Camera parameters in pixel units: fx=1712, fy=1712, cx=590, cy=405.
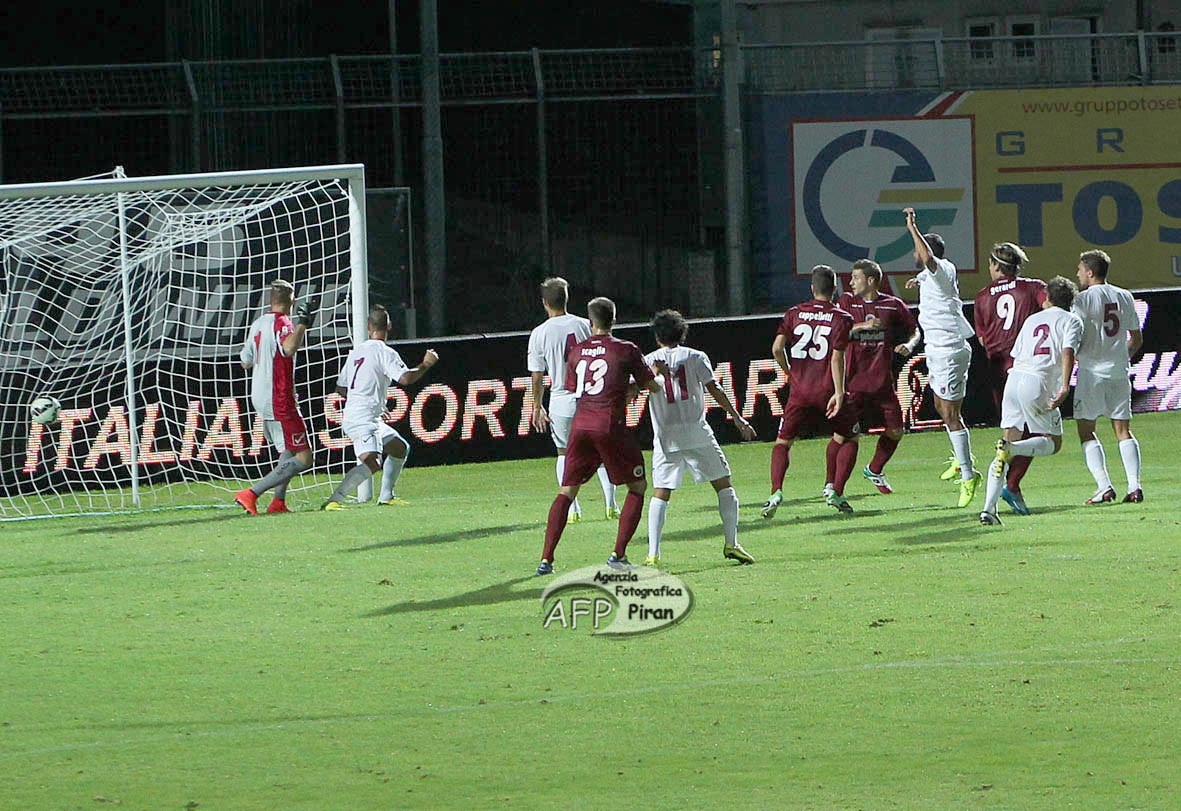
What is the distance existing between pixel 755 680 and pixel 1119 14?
27.6 m

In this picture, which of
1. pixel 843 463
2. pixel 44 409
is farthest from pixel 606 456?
pixel 44 409

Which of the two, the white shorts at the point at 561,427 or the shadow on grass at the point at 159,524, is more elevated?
the white shorts at the point at 561,427

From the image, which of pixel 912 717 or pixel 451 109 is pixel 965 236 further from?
pixel 912 717

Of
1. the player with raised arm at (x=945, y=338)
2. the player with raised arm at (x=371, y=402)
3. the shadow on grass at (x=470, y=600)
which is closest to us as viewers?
the shadow on grass at (x=470, y=600)

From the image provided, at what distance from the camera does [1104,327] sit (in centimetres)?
1270

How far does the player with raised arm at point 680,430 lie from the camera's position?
33.6 ft

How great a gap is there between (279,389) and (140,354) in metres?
3.32

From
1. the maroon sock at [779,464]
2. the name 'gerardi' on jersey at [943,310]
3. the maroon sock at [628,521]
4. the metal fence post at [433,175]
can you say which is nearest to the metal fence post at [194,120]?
the metal fence post at [433,175]

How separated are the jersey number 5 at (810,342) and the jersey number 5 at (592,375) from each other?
10.3ft

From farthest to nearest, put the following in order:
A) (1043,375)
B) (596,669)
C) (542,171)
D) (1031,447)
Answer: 1. (542,171)
2. (1043,375)
3. (1031,447)
4. (596,669)

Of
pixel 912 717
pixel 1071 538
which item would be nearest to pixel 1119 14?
pixel 1071 538

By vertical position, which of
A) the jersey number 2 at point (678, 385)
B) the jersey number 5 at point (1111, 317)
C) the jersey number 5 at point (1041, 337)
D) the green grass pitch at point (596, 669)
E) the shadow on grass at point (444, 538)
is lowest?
the green grass pitch at point (596, 669)

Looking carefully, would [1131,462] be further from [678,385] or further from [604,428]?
[604,428]

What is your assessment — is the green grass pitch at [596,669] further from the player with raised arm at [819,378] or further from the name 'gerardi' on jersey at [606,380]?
the name 'gerardi' on jersey at [606,380]
